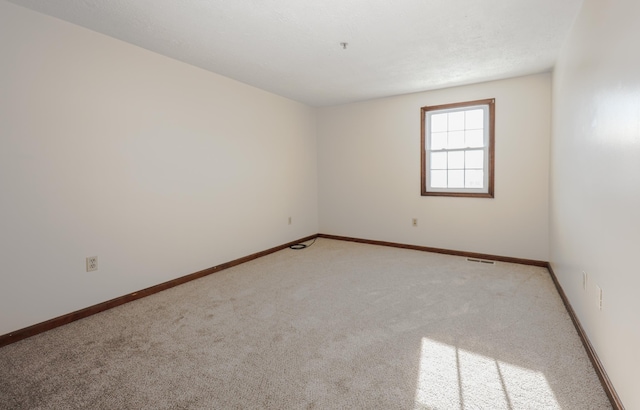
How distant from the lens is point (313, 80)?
3.90 m

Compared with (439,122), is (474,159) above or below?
below

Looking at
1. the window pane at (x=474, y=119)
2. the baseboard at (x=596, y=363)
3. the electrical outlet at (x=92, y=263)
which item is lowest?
the baseboard at (x=596, y=363)

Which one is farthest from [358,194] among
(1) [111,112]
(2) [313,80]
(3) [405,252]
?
(1) [111,112]

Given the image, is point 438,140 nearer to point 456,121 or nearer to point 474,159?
point 456,121

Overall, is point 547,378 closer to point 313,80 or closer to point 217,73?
point 313,80

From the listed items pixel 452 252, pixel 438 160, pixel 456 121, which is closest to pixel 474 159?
pixel 438 160

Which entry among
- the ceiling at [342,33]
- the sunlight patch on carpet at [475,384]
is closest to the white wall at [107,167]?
the ceiling at [342,33]

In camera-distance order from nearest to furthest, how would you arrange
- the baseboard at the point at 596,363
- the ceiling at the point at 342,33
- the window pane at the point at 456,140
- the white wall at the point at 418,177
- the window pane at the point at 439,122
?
the baseboard at the point at 596,363 → the ceiling at the point at 342,33 → the white wall at the point at 418,177 → the window pane at the point at 456,140 → the window pane at the point at 439,122

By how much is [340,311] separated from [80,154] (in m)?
2.51

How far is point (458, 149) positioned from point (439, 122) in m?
0.48

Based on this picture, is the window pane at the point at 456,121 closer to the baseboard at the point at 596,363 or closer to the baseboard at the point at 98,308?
the baseboard at the point at 596,363

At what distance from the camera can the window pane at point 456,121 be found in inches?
170

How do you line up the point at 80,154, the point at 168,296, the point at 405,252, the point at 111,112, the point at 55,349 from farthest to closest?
the point at 405,252 → the point at 168,296 → the point at 111,112 → the point at 80,154 → the point at 55,349

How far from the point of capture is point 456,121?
14.3 ft
